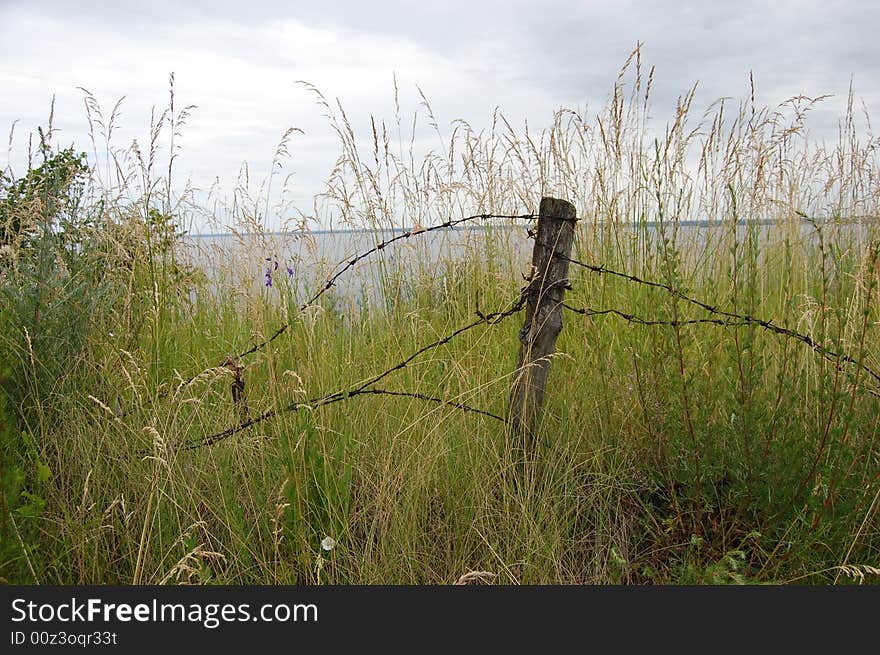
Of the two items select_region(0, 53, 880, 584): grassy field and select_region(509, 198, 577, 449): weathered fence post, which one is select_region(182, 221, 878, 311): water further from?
select_region(509, 198, 577, 449): weathered fence post

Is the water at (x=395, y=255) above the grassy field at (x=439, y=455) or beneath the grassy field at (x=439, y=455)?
above

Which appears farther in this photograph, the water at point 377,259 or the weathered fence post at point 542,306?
the water at point 377,259

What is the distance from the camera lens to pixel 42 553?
2.04 m

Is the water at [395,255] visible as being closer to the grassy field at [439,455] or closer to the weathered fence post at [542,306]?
Answer: the grassy field at [439,455]

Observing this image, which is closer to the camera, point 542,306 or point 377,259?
point 542,306

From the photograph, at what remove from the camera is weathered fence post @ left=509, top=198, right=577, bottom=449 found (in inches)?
95.7

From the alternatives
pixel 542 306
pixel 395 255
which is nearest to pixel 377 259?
pixel 395 255

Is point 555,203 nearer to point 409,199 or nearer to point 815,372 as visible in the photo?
point 815,372

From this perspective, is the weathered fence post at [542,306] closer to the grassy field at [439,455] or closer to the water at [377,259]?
the grassy field at [439,455]

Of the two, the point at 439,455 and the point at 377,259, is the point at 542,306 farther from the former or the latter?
the point at 377,259

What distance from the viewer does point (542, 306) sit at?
2443mm

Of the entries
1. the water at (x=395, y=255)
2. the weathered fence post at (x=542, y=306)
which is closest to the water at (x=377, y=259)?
the water at (x=395, y=255)

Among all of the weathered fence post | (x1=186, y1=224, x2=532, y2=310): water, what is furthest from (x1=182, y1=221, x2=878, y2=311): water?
the weathered fence post

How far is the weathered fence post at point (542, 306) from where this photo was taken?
243cm
